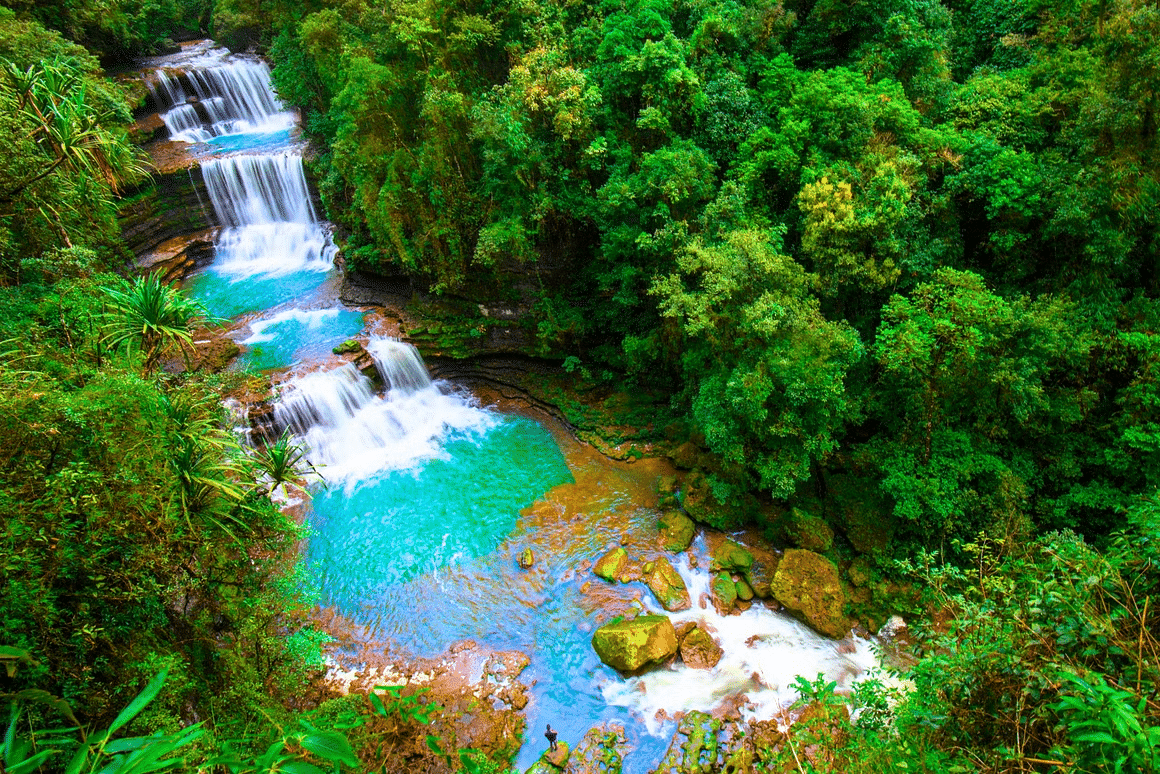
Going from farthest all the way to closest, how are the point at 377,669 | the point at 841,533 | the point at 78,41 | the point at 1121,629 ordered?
the point at 78,41 < the point at 841,533 < the point at 377,669 < the point at 1121,629

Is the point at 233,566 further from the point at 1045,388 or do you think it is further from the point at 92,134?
A: the point at 1045,388

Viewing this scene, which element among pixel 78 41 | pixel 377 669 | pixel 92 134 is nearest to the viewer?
pixel 92 134

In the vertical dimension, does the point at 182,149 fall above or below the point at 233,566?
above

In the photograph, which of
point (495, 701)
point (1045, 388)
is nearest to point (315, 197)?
point (495, 701)

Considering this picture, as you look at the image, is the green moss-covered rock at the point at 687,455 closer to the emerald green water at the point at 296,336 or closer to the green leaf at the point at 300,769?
the emerald green water at the point at 296,336

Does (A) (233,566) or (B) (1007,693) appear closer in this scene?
(B) (1007,693)

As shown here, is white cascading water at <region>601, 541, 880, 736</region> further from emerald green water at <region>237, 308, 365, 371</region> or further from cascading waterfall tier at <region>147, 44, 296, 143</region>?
cascading waterfall tier at <region>147, 44, 296, 143</region>

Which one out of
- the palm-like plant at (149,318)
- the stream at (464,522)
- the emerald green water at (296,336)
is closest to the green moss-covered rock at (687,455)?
the stream at (464,522)
